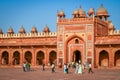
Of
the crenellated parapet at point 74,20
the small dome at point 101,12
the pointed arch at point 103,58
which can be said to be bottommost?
the pointed arch at point 103,58

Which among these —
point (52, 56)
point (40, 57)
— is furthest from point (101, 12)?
point (40, 57)

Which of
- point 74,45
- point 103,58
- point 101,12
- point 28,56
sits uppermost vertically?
point 101,12

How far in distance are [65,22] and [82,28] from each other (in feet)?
8.50

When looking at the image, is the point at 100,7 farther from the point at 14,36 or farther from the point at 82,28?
the point at 14,36

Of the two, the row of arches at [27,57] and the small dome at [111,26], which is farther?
the small dome at [111,26]

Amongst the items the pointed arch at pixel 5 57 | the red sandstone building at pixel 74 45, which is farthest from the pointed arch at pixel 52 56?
the pointed arch at pixel 5 57

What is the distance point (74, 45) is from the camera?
128ft

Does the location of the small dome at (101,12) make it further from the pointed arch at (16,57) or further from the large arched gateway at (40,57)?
the pointed arch at (16,57)

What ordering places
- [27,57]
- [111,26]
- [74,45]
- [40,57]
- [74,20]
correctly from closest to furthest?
[74,20] < [74,45] < [40,57] < [27,57] < [111,26]

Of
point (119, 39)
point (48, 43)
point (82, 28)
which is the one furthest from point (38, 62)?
→ point (119, 39)

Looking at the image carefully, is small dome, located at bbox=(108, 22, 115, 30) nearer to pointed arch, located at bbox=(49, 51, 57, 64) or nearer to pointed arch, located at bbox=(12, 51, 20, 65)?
pointed arch, located at bbox=(49, 51, 57, 64)

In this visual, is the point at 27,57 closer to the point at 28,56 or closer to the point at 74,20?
the point at 28,56

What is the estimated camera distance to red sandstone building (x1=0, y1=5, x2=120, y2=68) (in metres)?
37.4

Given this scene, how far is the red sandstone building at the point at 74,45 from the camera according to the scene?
37438 mm
